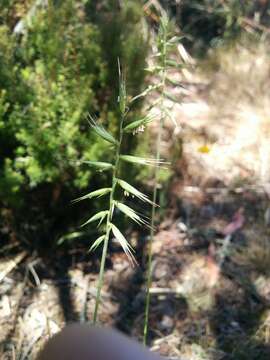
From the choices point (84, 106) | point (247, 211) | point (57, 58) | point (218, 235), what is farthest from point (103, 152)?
point (247, 211)

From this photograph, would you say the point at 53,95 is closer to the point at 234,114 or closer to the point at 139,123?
the point at 139,123

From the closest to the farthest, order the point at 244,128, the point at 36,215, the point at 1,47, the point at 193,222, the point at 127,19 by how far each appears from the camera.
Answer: the point at 1,47
the point at 36,215
the point at 127,19
the point at 193,222
the point at 244,128

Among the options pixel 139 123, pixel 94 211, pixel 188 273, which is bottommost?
pixel 188 273

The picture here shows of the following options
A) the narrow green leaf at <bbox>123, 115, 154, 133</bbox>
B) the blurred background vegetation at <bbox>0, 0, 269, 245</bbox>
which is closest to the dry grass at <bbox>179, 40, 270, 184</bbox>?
the blurred background vegetation at <bbox>0, 0, 269, 245</bbox>

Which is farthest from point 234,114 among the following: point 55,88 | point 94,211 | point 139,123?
point 139,123

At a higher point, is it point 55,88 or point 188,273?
point 55,88

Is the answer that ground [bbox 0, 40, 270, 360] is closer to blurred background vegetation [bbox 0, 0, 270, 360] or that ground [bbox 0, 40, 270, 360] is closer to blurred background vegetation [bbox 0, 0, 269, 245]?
blurred background vegetation [bbox 0, 0, 270, 360]

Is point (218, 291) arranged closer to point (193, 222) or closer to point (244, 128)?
point (193, 222)
